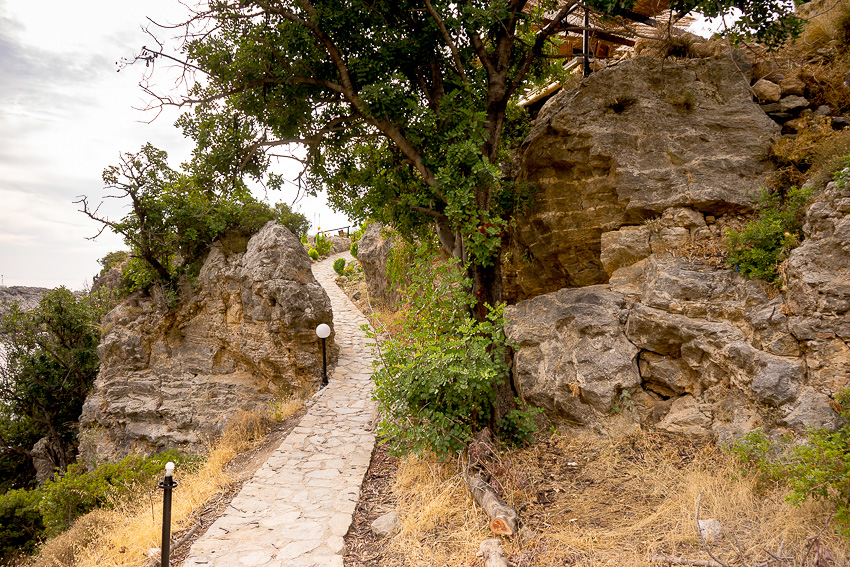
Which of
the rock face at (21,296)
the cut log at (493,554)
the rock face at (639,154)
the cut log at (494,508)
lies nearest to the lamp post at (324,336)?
the rock face at (639,154)

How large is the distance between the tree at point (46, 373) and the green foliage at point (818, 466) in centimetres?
1498

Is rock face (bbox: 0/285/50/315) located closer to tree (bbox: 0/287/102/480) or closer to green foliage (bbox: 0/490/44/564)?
tree (bbox: 0/287/102/480)

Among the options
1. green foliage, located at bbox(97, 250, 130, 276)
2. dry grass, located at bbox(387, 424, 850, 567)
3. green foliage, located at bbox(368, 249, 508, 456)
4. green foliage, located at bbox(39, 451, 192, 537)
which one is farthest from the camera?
green foliage, located at bbox(97, 250, 130, 276)

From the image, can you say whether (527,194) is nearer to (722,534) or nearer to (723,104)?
(723,104)

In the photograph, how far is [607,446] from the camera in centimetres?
566

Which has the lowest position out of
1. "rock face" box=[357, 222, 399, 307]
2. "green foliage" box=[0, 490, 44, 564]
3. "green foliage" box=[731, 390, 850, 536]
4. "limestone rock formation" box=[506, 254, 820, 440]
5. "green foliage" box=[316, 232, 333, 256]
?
"green foliage" box=[0, 490, 44, 564]

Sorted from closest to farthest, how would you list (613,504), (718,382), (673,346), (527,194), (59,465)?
1. (613,504)
2. (718,382)
3. (673,346)
4. (527,194)
5. (59,465)

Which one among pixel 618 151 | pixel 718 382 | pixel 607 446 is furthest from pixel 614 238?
pixel 607 446

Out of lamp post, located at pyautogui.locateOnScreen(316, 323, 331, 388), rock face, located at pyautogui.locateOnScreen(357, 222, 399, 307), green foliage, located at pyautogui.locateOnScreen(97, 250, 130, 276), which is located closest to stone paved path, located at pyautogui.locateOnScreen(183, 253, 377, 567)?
lamp post, located at pyautogui.locateOnScreen(316, 323, 331, 388)

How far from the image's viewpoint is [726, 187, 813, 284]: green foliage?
207 inches

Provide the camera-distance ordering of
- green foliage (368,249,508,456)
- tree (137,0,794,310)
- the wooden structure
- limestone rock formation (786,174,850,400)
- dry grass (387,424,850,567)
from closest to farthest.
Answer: dry grass (387,424,850,567), limestone rock formation (786,174,850,400), green foliage (368,249,508,456), tree (137,0,794,310), the wooden structure

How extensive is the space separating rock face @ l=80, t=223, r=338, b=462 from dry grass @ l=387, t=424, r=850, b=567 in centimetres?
522

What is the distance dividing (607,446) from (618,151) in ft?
13.8

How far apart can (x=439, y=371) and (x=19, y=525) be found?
10.2 m
